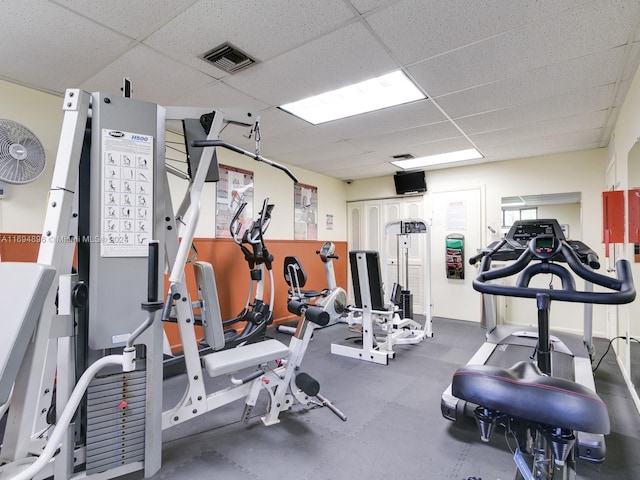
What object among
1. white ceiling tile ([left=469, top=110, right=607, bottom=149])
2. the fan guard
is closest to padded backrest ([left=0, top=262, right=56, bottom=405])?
the fan guard

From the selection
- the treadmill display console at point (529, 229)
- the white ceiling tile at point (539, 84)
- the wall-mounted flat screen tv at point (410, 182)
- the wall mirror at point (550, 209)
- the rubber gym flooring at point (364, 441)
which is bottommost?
the rubber gym flooring at point (364, 441)

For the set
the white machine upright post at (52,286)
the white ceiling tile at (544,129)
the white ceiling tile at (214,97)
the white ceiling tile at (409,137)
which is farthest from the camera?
the white ceiling tile at (409,137)

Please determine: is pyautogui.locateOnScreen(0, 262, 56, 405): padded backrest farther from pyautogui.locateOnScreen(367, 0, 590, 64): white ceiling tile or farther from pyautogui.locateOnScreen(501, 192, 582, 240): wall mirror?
pyautogui.locateOnScreen(501, 192, 582, 240): wall mirror

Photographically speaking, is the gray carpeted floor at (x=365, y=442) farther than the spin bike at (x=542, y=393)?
Yes

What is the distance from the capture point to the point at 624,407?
2.44m

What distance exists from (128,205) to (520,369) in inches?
74.6

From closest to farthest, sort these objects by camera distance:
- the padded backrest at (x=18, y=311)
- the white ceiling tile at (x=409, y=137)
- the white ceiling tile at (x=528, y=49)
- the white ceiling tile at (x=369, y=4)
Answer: the padded backrest at (x=18, y=311) < the white ceiling tile at (x=369, y=4) < the white ceiling tile at (x=528, y=49) < the white ceiling tile at (x=409, y=137)

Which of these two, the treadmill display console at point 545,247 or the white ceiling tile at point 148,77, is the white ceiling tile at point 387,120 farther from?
the treadmill display console at point 545,247

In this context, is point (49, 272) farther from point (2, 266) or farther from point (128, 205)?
point (128, 205)

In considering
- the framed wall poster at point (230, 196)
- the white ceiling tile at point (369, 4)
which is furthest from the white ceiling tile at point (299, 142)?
the white ceiling tile at point (369, 4)

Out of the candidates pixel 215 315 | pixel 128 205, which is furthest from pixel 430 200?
pixel 128 205

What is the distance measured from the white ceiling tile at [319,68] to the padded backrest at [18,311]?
1864mm

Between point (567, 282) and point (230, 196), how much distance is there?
3.69m

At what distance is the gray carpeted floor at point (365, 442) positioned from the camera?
175 cm
